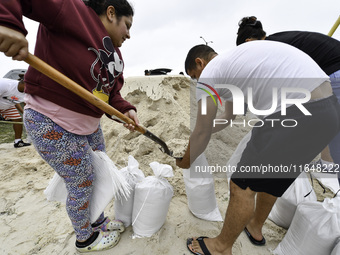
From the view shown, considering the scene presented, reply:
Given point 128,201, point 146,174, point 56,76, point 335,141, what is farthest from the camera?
point 146,174

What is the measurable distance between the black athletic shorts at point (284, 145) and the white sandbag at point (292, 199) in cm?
43

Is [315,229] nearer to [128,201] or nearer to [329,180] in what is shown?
[128,201]

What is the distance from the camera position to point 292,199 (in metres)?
1.41

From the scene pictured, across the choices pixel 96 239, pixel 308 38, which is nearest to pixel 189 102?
pixel 308 38

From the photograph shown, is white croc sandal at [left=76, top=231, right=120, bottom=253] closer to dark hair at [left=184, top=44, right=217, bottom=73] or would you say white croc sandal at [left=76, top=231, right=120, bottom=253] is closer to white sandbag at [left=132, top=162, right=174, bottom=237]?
white sandbag at [left=132, top=162, right=174, bottom=237]

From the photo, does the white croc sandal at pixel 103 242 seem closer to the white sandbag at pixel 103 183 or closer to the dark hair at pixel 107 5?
the white sandbag at pixel 103 183

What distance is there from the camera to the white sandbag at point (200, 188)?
4.76ft

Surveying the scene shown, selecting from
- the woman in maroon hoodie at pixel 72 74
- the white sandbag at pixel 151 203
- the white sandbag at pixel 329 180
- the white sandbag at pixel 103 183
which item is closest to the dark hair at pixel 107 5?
the woman in maroon hoodie at pixel 72 74

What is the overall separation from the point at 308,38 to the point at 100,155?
1893mm

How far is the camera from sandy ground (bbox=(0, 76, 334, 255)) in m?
1.35

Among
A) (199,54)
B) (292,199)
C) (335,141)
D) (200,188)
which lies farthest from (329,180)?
(199,54)

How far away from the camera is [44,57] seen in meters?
0.86

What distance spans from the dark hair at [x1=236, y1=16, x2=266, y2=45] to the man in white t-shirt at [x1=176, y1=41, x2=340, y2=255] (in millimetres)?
818

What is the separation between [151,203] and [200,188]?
1.29 ft
